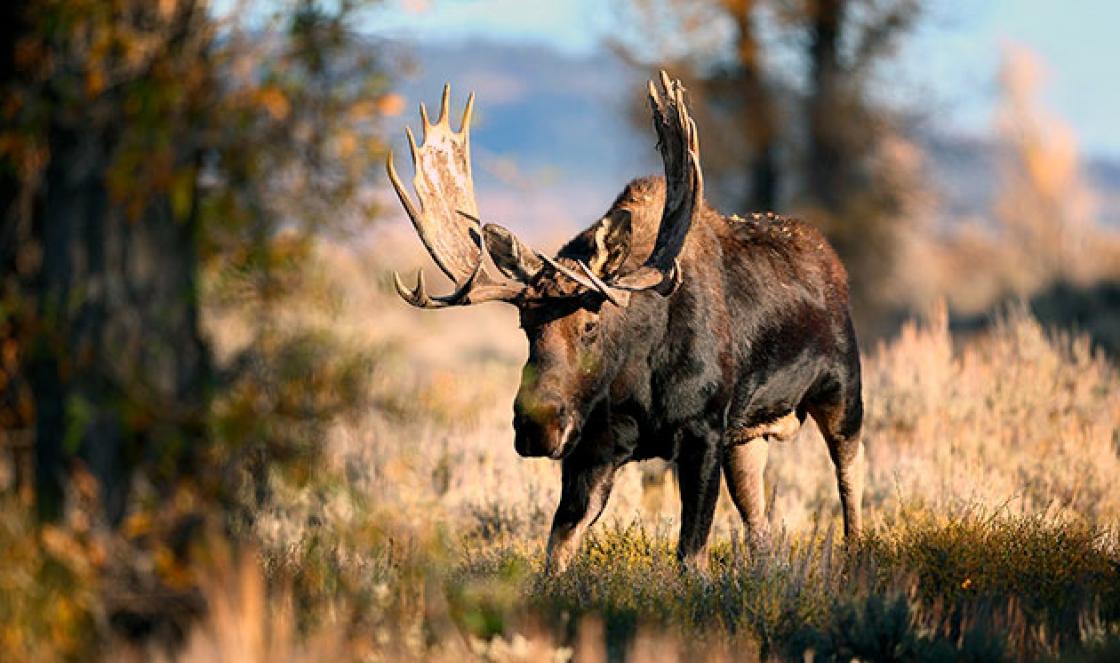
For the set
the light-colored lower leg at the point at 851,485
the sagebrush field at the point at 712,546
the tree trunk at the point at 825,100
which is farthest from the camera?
the tree trunk at the point at 825,100

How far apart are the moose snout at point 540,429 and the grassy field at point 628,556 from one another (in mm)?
447

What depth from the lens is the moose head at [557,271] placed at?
6764 mm

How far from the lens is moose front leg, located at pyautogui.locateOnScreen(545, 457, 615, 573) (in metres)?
7.42

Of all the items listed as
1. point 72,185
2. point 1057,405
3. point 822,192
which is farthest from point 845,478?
point 822,192

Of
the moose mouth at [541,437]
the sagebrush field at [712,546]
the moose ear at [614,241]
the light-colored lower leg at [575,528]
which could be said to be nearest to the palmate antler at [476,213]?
the moose ear at [614,241]

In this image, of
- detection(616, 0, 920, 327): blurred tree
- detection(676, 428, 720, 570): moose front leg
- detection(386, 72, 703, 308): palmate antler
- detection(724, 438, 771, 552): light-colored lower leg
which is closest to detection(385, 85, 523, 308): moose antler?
detection(386, 72, 703, 308): palmate antler

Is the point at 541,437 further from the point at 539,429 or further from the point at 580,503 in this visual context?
the point at 580,503

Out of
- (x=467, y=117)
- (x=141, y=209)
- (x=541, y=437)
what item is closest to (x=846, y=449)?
(x=541, y=437)

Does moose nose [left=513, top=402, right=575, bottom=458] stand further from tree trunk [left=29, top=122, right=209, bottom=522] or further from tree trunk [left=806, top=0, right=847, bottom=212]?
tree trunk [left=806, top=0, right=847, bottom=212]

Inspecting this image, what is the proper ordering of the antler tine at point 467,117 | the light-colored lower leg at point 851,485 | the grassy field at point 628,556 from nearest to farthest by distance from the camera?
the grassy field at point 628,556 < the antler tine at point 467,117 < the light-colored lower leg at point 851,485

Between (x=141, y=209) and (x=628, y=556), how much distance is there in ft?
11.1

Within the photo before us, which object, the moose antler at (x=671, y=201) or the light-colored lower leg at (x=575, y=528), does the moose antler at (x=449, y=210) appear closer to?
the moose antler at (x=671, y=201)

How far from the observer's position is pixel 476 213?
743 centimetres

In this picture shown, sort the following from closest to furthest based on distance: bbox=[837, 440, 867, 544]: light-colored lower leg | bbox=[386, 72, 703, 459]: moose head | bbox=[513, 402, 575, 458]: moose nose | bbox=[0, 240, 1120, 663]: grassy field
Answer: bbox=[0, 240, 1120, 663]: grassy field < bbox=[513, 402, 575, 458]: moose nose < bbox=[386, 72, 703, 459]: moose head < bbox=[837, 440, 867, 544]: light-colored lower leg
